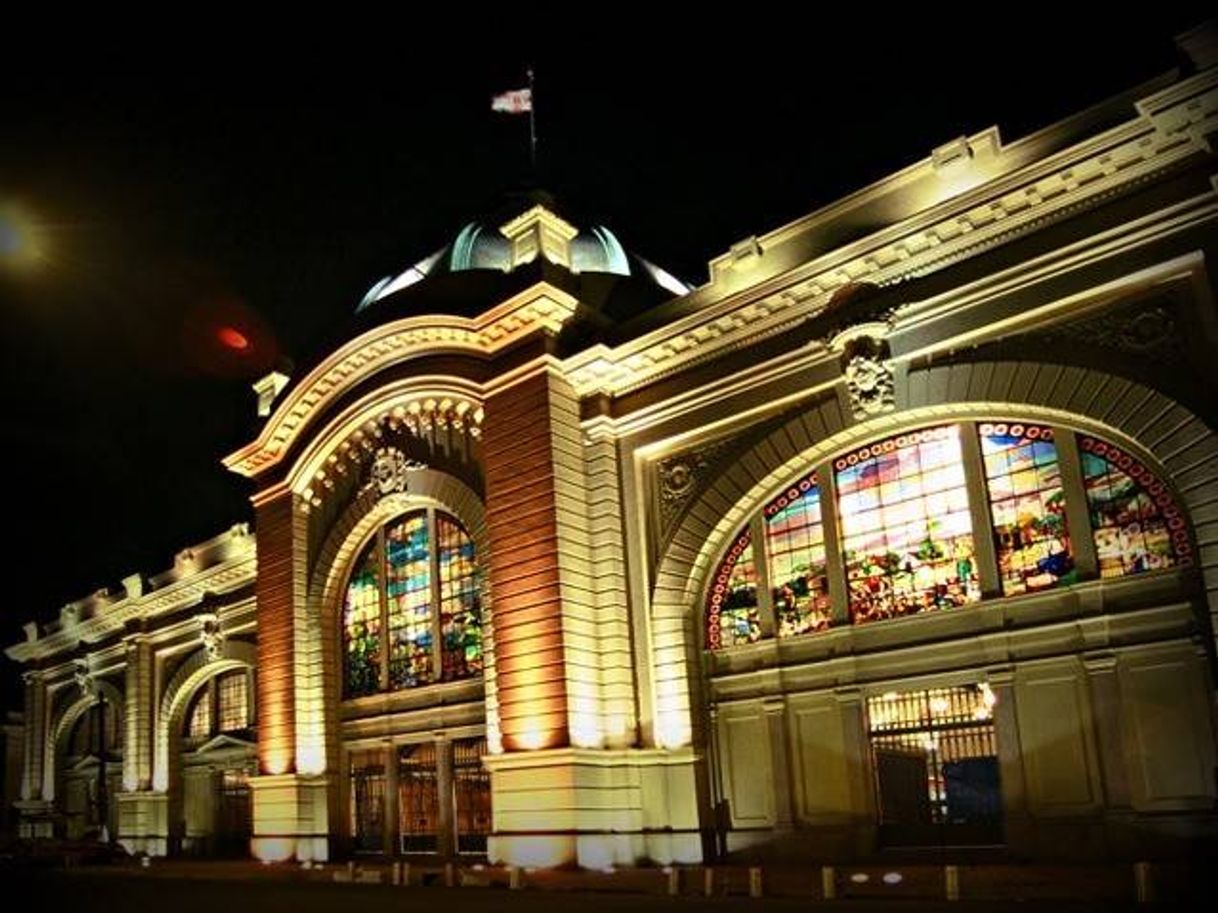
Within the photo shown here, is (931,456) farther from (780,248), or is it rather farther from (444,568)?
(444,568)

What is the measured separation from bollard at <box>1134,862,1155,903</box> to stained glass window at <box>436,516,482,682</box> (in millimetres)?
14637

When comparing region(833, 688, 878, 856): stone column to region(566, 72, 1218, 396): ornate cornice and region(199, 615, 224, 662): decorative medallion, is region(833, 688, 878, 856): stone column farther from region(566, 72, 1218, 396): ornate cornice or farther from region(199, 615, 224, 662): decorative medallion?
region(199, 615, 224, 662): decorative medallion

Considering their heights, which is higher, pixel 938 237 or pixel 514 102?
pixel 514 102

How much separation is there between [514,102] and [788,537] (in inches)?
461

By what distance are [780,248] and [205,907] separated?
584 inches

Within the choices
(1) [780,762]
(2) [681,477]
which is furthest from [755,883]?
(2) [681,477]

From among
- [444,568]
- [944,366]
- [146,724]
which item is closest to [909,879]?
[944,366]

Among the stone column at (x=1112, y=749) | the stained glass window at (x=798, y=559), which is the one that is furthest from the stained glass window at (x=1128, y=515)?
the stained glass window at (x=798, y=559)

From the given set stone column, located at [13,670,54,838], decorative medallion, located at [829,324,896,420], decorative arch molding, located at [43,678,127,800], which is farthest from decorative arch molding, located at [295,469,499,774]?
stone column, located at [13,670,54,838]

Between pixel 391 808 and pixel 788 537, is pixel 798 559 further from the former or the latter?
pixel 391 808

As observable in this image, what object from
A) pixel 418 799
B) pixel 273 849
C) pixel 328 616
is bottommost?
pixel 273 849

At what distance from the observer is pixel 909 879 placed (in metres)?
15.0

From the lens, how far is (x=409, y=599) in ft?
85.1

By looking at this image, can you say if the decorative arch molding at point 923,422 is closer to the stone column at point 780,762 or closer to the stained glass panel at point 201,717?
the stone column at point 780,762
